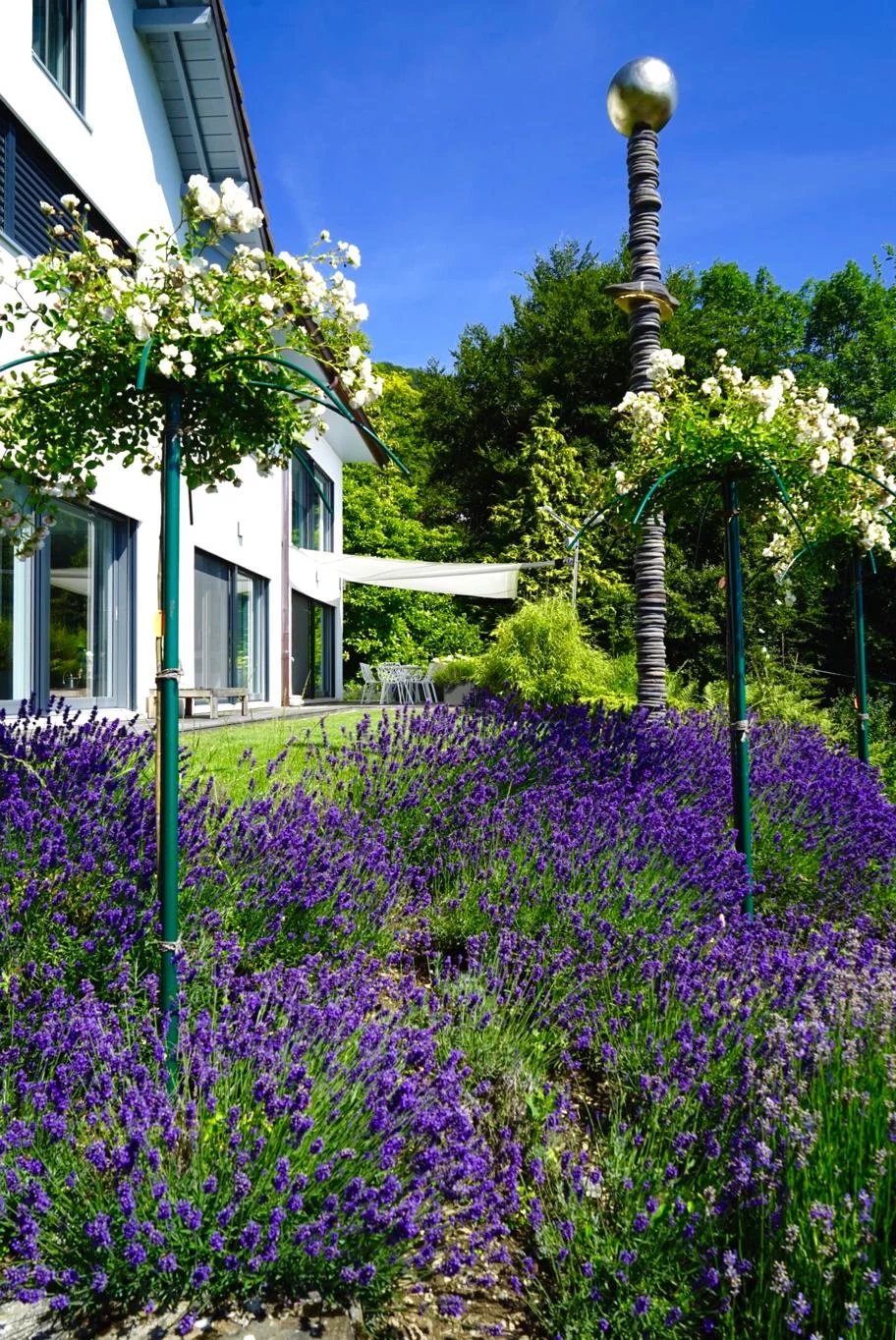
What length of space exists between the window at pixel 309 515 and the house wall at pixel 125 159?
4.28 meters

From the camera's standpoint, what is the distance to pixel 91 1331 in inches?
69.1

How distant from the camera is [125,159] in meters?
9.14

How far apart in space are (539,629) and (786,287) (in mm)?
22965

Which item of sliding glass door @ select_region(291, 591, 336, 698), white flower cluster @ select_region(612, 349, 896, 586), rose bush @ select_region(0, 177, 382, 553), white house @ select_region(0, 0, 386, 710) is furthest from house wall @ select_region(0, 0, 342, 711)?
sliding glass door @ select_region(291, 591, 336, 698)

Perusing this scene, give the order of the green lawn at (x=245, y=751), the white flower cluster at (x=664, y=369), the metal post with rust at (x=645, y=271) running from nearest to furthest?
the green lawn at (x=245, y=751)
the white flower cluster at (x=664, y=369)
the metal post with rust at (x=645, y=271)

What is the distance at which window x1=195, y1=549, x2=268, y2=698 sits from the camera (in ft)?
37.2

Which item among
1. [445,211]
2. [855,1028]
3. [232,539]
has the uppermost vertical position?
[445,211]

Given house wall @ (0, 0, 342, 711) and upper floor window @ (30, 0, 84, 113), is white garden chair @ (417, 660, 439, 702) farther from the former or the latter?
upper floor window @ (30, 0, 84, 113)

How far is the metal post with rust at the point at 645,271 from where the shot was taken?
656 centimetres

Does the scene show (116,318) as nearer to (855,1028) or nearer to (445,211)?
(855,1028)

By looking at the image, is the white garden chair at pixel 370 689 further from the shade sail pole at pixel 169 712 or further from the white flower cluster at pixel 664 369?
the shade sail pole at pixel 169 712

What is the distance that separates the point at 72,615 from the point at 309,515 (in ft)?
32.1

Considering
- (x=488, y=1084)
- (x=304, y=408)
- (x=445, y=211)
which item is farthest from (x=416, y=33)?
(x=488, y=1084)

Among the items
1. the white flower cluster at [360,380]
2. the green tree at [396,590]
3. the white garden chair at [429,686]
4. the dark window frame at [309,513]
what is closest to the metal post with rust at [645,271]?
the white flower cluster at [360,380]
